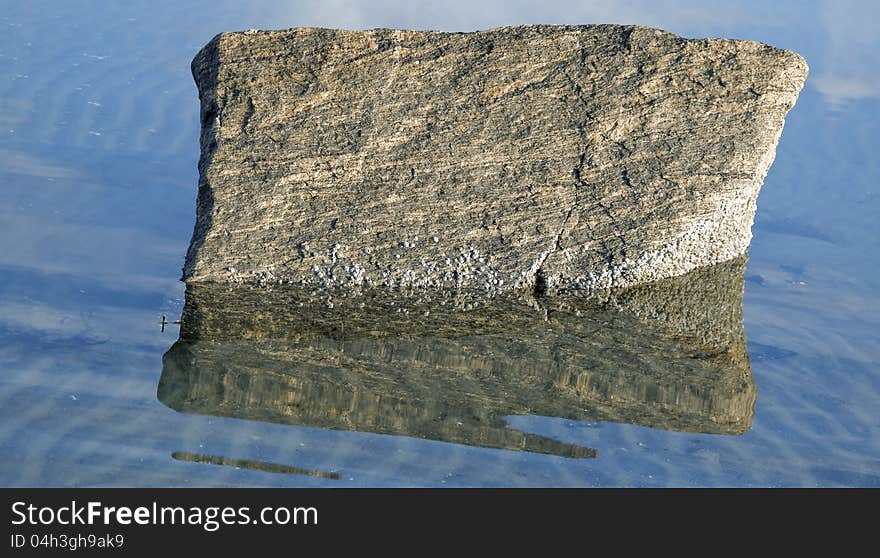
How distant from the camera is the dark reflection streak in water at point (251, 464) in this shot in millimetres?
5105

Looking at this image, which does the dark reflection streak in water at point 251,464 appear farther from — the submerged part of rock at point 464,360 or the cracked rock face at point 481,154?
the cracked rock face at point 481,154

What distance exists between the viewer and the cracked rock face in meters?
6.95

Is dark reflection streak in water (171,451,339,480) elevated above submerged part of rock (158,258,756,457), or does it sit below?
below

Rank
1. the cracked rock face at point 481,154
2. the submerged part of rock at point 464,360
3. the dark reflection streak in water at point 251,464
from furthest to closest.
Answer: the cracked rock face at point 481,154, the submerged part of rock at point 464,360, the dark reflection streak in water at point 251,464

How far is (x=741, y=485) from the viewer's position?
530cm

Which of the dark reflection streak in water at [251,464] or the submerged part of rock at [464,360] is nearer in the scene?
the dark reflection streak in water at [251,464]

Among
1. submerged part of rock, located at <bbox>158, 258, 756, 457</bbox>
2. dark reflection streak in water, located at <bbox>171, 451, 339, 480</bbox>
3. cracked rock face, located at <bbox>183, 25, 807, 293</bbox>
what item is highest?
cracked rock face, located at <bbox>183, 25, 807, 293</bbox>

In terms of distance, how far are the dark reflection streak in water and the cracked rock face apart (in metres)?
1.80

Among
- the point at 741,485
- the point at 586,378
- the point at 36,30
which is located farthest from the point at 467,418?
the point at 36,30

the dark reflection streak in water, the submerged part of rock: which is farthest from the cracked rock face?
the dark reflection streak in water

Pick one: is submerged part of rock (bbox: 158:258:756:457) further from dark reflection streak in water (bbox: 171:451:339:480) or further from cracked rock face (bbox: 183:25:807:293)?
dark reflection streak in water (bbox: 171:451:339:480)

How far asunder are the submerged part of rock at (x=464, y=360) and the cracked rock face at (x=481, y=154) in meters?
0.20

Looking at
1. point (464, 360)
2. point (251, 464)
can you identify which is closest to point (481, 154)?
point (464, 360)

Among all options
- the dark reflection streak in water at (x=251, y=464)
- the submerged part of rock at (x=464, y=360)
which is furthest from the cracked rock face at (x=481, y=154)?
the dark reflection streak in water at (x=251, y=464)
